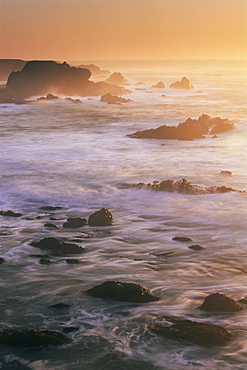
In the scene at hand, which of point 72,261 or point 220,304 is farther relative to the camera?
point 72,261

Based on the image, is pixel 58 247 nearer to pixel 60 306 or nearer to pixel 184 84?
pixel 60 306

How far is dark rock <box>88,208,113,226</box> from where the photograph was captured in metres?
16.7

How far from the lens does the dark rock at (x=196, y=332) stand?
9055mm

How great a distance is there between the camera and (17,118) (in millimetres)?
56250

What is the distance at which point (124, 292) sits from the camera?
10867 mm

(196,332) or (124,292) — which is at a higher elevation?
(124,292)

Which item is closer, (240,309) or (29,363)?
(29,363)

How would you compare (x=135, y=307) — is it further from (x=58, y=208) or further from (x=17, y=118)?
(x=17, y=118)

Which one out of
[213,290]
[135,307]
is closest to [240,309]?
[213,290]

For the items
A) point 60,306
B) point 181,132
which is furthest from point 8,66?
point 60,306

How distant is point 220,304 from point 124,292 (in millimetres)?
2075

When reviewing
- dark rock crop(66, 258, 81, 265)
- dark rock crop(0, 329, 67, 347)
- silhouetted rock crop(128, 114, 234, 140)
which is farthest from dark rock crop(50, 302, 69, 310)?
silhouetted rock crop(128, 114, 234, 140)

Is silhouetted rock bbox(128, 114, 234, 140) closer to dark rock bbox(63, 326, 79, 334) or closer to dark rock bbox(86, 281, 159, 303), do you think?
dark rock bbox(86, 281, 159, 303)

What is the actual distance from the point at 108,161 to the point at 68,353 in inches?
853
